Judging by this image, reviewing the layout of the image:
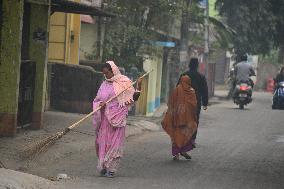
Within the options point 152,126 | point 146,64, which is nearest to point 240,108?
point 146,64

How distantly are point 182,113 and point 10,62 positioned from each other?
2.98 meters

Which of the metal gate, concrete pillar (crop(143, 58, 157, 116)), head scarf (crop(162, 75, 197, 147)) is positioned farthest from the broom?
concrete pillar (crop(143, 58, 157, 116))

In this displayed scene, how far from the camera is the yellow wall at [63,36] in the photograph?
18.0 meters

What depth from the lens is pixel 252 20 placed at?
32375 mm

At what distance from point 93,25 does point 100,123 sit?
11748 millimetres

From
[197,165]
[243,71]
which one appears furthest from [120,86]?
[243,71]

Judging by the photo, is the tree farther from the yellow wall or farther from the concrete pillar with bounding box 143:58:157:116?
the yellow wall

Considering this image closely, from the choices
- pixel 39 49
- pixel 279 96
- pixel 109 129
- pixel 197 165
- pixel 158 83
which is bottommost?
pixel 197 165

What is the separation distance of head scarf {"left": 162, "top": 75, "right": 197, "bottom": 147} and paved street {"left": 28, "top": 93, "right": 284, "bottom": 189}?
1.53ft

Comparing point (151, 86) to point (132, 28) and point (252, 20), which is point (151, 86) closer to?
point (132, 28)

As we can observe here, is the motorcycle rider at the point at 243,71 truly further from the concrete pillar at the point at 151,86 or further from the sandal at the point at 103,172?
the sandal at the point at 103,172

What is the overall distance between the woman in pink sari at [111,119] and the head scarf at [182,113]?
2094 millimetres

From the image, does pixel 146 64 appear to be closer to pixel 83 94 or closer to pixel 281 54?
pixel 83 94

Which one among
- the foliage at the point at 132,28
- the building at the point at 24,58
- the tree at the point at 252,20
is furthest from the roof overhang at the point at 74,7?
the tree at the point at 252,20
